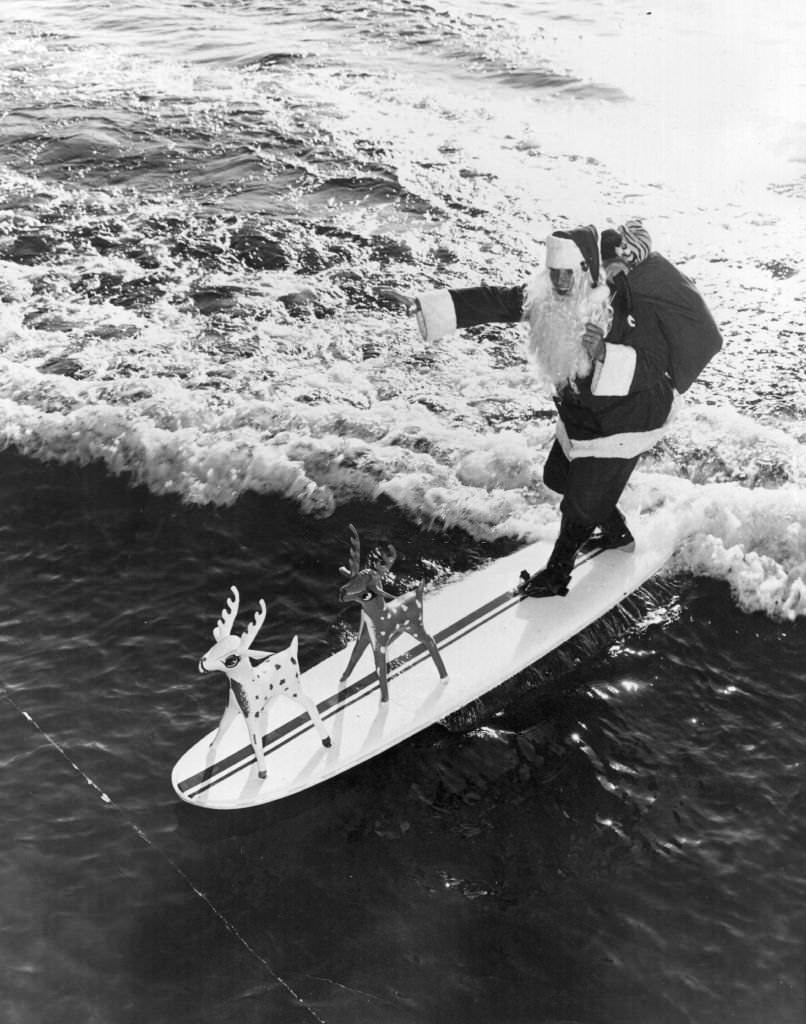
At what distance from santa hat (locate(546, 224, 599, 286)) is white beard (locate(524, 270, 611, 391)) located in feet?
0.24

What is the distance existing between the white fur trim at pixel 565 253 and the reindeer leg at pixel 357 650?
76.0 inches

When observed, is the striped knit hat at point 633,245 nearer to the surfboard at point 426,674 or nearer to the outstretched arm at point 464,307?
the outstretched arm at point 464,307

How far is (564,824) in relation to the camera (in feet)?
15.9

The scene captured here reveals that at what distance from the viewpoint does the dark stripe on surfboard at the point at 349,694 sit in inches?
189

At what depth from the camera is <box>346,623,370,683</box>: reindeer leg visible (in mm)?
5062

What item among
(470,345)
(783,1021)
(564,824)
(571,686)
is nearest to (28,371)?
(470,345)

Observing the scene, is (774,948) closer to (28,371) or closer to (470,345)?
(470,345)

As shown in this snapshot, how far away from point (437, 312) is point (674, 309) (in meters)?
1.13

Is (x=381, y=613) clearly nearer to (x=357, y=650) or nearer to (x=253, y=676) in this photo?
(x=357, y=650)

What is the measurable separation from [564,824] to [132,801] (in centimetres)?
204

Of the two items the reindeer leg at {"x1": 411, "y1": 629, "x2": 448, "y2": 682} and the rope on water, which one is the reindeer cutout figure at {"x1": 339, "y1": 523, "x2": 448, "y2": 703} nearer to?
the reindeer leg at {"x1": 411, "y1": 629, "x2": 448, "y2": 682}

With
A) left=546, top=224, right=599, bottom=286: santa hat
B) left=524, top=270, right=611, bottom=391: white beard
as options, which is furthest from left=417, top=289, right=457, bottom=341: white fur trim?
left=546, top=224, right=599, bottom=286: santa hat

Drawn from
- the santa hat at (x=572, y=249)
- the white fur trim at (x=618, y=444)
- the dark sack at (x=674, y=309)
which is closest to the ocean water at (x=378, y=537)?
the white fur trim at (x=618, y=444)

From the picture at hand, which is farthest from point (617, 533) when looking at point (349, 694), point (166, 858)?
point (166, 858)
